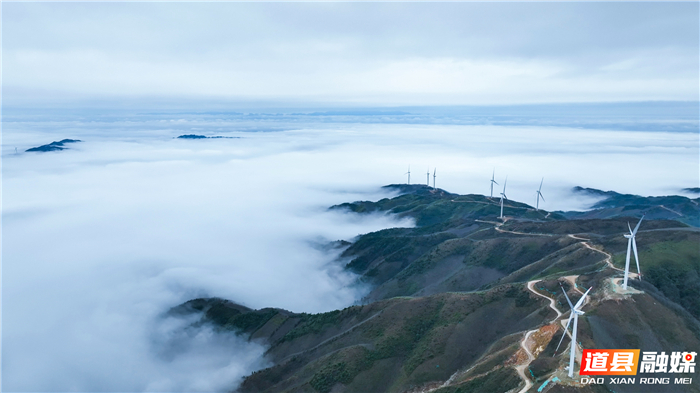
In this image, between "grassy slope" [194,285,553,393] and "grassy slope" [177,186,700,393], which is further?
"grassy slope" [194,285,553,393]

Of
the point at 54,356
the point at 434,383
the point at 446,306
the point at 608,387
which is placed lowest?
the point at 54,356

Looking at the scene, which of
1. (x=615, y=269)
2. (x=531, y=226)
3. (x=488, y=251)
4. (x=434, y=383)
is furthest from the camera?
(x=531, y=226)

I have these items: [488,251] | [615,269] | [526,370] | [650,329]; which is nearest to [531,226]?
[488,251]

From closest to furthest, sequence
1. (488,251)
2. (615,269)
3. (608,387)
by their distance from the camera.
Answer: (608,387)
(615,269)
(488,251)

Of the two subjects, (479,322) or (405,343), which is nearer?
(479,322)

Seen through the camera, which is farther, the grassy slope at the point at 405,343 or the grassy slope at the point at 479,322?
the grassy slope at the point at 405,343

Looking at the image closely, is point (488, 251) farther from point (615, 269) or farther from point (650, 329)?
point (650, 329)

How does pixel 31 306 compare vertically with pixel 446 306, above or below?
below

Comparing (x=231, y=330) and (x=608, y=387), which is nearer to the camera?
(x=608, y=387)

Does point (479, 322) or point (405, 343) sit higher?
point (479, 322)

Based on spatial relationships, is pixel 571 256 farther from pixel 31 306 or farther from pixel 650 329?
pixel 31 306
